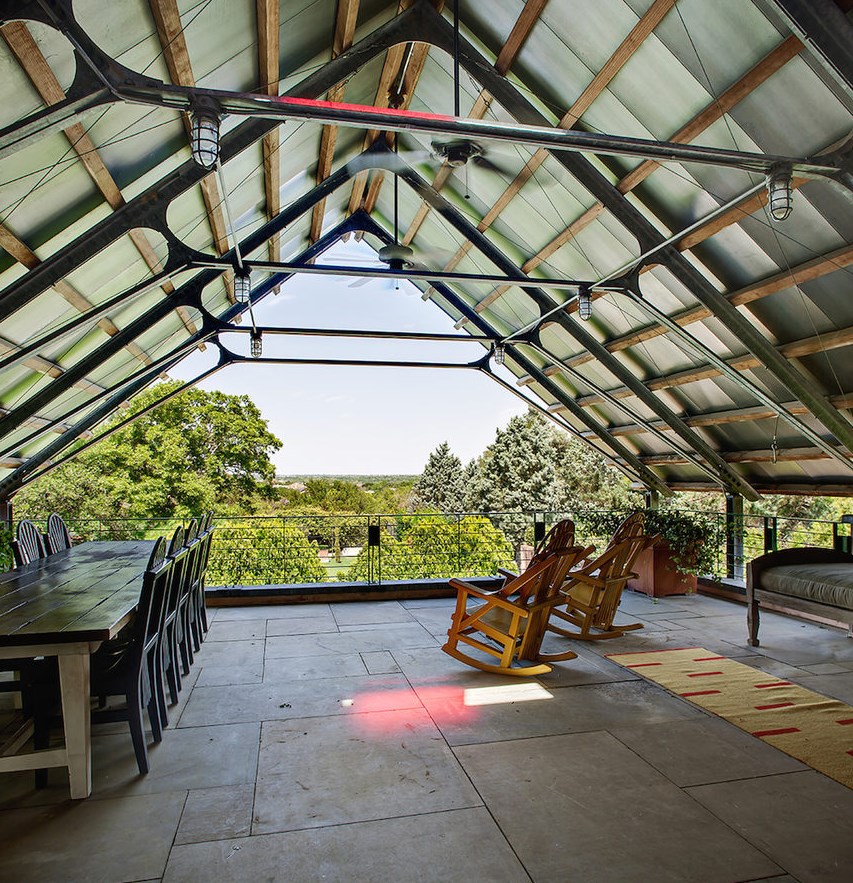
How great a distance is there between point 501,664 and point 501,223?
554cm

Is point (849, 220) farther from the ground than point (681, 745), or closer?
farther from the ground

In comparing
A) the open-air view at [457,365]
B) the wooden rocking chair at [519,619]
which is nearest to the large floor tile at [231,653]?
the open-air view at [457,365]

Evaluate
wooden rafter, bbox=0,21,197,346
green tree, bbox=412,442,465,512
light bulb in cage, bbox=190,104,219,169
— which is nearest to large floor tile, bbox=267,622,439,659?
light bulb in cage, bbox=190,104,219,169

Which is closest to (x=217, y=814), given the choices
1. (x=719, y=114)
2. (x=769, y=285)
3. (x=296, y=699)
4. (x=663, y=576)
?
(x=296, y=699)

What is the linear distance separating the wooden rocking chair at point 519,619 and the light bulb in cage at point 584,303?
116 inches

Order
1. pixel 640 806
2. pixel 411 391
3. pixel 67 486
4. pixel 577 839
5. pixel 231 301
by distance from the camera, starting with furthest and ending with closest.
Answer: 1. pixel 411 391
2. pixel 67 486
3. pixel 231 301
4. pixel 640 806
5. pixel 577 839

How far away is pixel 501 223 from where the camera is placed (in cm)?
814

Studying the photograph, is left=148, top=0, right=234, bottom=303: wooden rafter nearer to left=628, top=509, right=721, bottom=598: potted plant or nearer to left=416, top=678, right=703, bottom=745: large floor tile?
left=416, top=678, right=703, bottom=745: large floor tile

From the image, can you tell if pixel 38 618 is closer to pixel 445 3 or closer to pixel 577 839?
pixel 577 839

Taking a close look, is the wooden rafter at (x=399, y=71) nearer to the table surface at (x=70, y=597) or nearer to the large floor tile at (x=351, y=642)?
the table surface at (x=70, y=597)

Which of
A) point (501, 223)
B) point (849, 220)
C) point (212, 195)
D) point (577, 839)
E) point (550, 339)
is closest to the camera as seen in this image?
point (577, 839)

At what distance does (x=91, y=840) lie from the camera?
2502mm

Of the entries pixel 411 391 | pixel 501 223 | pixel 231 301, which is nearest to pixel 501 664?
pixel 501 223

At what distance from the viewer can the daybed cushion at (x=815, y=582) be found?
14.9 ft
